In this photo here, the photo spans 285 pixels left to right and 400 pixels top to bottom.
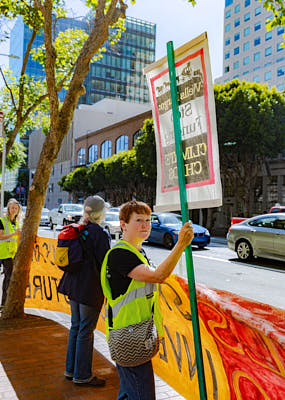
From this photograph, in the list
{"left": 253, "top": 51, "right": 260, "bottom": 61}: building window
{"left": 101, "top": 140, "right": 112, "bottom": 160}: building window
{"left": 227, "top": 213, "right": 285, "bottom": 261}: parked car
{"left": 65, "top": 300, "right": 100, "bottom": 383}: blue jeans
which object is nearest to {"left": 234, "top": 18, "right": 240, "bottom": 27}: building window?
{"left": 253, "top": 51, "right": 260, "bottom": 61}: building window

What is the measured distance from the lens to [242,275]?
10633mm

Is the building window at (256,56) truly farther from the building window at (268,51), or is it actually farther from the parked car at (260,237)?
the parked car at (260,237)

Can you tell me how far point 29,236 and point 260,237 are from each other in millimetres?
8311

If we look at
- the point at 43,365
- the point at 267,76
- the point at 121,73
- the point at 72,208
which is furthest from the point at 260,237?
the point at 121,73

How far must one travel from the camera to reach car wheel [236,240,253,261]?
13.0 meters

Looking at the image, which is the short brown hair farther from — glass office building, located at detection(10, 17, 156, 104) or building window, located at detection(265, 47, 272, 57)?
glass office building, located at detection(10, 17, 156, 104)

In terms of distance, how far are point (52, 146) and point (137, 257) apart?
153 inches

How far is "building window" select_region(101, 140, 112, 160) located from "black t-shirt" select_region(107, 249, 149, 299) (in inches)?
2209

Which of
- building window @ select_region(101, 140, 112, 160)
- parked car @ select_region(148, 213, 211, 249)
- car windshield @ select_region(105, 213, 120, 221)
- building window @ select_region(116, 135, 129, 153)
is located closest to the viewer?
parked car @ select_region(148, 213, 211, 249)

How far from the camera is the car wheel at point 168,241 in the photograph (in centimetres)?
1674

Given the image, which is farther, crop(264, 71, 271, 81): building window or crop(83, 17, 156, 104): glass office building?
crop(83, 17, 156, 104): glass office building

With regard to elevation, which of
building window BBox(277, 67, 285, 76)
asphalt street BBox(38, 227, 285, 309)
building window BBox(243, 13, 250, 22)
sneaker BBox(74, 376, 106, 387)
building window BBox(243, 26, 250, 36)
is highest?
building window BBox(243, 13, 250, 22)

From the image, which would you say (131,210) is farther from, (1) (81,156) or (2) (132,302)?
(1) (81,156)

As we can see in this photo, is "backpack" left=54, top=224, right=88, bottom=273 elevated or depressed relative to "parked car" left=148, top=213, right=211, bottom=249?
elevated
